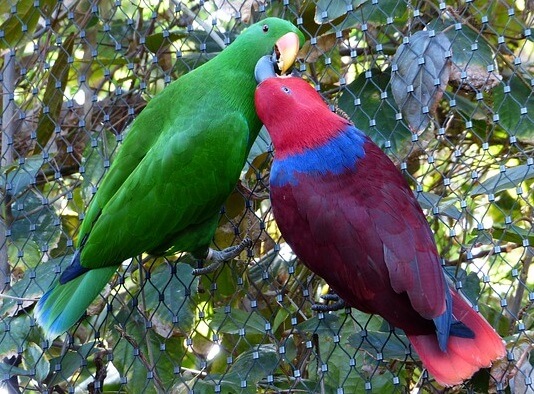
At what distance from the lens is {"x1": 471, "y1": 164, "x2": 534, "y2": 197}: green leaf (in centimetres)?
176

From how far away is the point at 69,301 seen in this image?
1918 mm

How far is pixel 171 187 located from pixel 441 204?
547 mm

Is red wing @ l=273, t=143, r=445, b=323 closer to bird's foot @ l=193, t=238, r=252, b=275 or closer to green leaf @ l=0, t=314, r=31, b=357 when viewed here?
bird's foot @ l=193, t=238, r=252, b=275

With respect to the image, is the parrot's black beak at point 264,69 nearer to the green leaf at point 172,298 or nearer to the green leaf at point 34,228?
the green leaf at point 172,298

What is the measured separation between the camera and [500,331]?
6.84 ft

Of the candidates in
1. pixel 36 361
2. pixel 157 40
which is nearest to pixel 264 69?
pixel 157 40

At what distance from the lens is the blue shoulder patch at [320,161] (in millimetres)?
1703

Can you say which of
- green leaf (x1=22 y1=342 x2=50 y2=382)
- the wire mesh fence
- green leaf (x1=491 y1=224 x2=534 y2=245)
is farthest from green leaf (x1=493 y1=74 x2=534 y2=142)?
green leaf (x1=22 y1=342 x2=50 y2=382)

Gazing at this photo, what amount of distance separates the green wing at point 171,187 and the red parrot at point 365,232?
16 centimetres

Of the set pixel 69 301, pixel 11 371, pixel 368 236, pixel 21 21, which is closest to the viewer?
pixel 368 236

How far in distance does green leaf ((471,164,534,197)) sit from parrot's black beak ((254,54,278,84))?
473 mm

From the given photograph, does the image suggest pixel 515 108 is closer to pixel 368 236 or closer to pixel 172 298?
pixel 368 236

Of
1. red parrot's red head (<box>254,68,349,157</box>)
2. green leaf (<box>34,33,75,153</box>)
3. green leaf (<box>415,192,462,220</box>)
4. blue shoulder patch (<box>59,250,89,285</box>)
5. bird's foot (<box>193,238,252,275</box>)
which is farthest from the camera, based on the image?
green leaf (<box>34,33,75,153</box>)

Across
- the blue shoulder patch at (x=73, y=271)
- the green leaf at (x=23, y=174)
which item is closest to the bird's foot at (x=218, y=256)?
the blue shoulder patch at (x=73, y=271)
